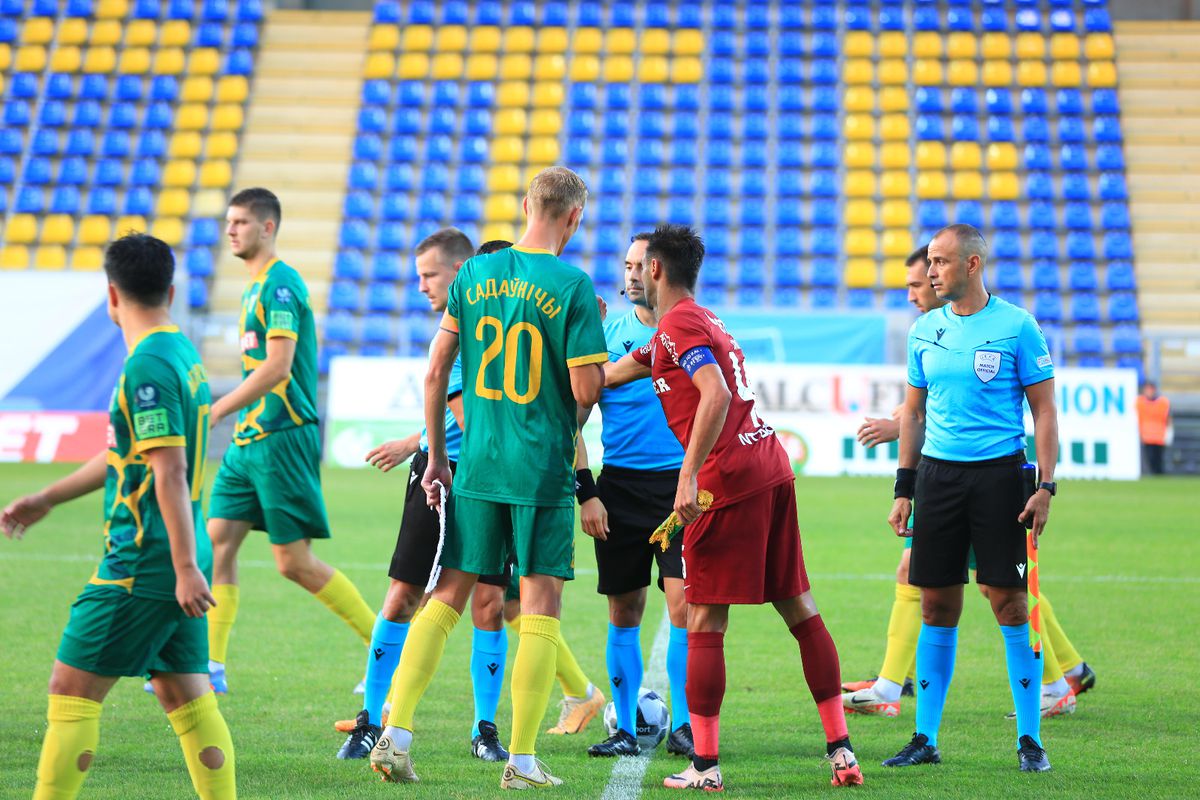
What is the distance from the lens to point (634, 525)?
529 cm

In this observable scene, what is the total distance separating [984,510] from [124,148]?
24.9 meters

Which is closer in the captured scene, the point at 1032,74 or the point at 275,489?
the point at 275,489

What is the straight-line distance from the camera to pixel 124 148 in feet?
86.6

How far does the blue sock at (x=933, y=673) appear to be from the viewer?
191 inches

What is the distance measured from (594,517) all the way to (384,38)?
25.4m

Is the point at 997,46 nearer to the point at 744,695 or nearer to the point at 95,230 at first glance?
the point at 95,230

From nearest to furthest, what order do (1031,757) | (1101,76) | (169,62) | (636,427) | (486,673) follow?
(1031,757), (486,673), (636,427), (1101,76), (169,62)

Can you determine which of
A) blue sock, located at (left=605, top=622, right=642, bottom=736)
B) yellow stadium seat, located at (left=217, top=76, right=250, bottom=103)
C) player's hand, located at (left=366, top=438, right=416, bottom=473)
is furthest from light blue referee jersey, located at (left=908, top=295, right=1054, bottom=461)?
yellow stadium seat, located at (left=217, top=76, right=250, bottom=103)

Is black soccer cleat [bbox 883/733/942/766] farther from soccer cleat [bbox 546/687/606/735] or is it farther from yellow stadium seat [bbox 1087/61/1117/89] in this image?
yellow stadium seat [bbox 1087/61/1117/89]

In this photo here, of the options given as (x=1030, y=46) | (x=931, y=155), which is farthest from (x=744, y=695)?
(x=1030, y=46)

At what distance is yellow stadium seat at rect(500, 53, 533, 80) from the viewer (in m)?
27.6

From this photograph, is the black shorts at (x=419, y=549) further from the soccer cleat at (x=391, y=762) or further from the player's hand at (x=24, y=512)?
the player's hand at (x=24, y=512)

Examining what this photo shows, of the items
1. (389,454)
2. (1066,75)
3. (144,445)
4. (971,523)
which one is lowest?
(144,445)

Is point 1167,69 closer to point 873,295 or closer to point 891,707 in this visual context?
point 873,295
